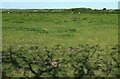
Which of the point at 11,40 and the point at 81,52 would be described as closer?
the point at 81,52

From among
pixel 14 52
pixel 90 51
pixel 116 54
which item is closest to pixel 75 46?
pixel 90 51

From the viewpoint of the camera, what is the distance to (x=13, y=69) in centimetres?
991

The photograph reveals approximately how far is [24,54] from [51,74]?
121 inches

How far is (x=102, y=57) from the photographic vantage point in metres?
12.0

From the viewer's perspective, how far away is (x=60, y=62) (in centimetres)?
1094

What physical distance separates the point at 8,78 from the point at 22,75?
1.57ft

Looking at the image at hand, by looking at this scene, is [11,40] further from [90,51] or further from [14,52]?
[90,51]

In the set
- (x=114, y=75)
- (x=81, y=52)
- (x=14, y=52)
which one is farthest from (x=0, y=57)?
(x=114, y=75)

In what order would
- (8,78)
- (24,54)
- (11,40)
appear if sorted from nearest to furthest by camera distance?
(8,78) < (24,54) < (11,40)

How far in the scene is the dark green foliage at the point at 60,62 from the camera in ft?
31.4

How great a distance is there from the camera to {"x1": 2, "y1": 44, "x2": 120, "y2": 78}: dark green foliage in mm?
9570

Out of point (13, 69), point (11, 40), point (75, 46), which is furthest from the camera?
point (11, 40)

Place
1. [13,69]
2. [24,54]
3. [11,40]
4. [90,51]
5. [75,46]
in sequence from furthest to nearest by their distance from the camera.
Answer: [11,40] → [75,46] → [90,51] → [24,54] → [13,69]

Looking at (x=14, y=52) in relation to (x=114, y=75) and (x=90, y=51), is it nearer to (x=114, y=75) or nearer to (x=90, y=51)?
(x=90, y=51)
